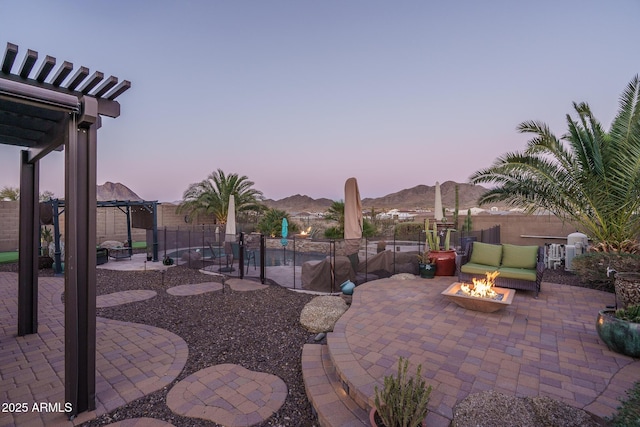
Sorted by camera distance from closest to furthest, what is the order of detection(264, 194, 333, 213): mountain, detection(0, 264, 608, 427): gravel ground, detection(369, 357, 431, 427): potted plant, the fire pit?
detection(369, 357, 431, 427): potted plant, detection(0, 264, 608, 427): gravel ground, the fire pit, detection(264, 194, 333, 213): mountain

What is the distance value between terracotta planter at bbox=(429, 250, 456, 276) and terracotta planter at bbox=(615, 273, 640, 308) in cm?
296

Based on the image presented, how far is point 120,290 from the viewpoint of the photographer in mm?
6883

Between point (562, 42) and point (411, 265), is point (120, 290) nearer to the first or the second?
point (411, 265)

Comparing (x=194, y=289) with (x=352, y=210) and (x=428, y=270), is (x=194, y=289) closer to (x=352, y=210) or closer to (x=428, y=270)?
(x=352, y=210)

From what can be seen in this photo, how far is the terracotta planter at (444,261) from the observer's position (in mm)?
6871

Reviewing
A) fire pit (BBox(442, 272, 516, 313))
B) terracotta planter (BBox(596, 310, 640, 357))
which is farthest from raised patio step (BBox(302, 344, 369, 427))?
terracotta planter (BBox(596, 310, 640, 357))

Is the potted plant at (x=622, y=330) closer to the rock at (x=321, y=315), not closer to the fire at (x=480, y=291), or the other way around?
the fire at (x=480, y=291)

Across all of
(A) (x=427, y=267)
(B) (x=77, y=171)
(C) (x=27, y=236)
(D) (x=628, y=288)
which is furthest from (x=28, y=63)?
(D) (x=628, y=288)

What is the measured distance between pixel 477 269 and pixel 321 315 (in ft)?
11.0

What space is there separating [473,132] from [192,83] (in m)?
12.8

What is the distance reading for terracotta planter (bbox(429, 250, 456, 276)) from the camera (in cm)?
687

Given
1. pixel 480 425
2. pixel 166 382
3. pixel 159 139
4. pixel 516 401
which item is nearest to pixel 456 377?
pixel 516 401

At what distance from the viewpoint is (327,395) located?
264cm

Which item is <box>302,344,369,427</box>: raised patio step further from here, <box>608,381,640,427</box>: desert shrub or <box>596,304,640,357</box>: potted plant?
<box>596,304,640,357</box>: potted plant
